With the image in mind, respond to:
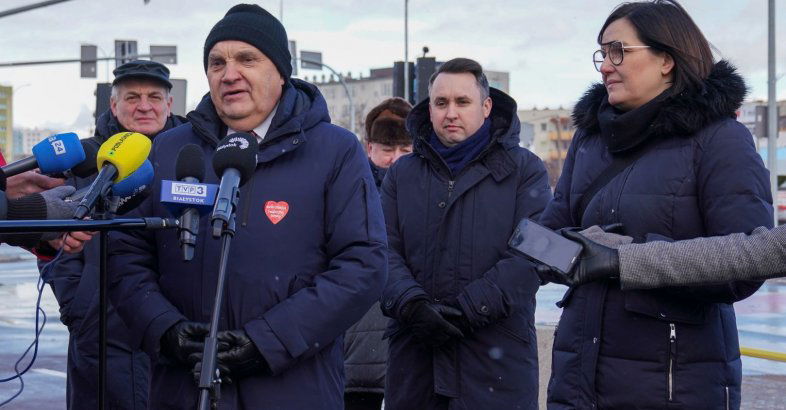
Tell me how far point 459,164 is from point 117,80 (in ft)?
7.31

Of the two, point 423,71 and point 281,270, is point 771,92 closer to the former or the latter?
point 423,71

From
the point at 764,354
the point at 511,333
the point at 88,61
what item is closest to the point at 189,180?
the point at 511,333

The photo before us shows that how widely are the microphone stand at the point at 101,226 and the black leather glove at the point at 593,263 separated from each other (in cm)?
125

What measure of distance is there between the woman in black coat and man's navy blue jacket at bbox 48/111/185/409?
2.09 metres

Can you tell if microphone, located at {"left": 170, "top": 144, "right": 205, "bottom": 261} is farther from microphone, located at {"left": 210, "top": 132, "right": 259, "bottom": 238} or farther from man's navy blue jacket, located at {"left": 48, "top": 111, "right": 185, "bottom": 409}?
man's navy blue jacket, located at {"left": 48, "top": 111, "right": 185, "bottom": 409}

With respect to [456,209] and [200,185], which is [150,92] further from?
[200,185]

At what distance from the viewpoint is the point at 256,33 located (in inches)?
156

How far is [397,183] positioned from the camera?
17.4 ft

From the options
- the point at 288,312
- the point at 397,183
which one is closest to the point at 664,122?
the point at 288,312

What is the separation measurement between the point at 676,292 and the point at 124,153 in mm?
1773

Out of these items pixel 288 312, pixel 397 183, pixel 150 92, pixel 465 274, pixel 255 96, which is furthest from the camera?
pixel 150 92

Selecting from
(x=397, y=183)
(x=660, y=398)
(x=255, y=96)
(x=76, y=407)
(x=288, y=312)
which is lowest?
(x=76, y=407)

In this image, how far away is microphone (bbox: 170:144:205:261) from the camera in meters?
2.94

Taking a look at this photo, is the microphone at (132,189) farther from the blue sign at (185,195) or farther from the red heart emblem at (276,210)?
the red heart emblem at (276,210)
